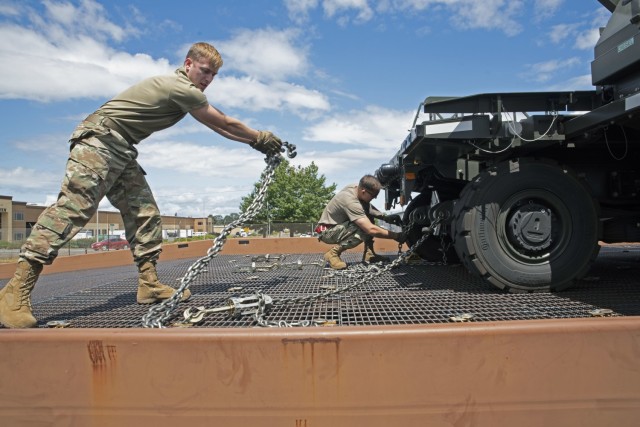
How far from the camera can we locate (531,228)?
8.65ft

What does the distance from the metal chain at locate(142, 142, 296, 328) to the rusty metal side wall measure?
46 cm

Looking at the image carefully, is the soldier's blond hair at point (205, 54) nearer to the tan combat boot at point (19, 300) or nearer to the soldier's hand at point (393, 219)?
the tan combat boot at point (19, 300)

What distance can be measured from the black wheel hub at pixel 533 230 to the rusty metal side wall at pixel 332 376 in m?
1.19

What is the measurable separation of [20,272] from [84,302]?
79cm

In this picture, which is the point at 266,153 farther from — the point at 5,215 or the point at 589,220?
the point at 5,215

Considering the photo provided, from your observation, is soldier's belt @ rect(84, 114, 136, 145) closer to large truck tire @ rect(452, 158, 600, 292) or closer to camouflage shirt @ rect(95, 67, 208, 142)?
camouflage shirt @ rect(95, 67, 208, 142)

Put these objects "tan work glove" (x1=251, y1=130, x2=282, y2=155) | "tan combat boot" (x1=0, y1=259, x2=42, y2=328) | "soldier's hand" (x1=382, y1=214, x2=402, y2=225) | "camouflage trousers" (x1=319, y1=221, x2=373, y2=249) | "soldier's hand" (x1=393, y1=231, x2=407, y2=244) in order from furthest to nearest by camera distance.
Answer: "soldier's hand" (x1=382, y1=214, x2=402, y2=225) → "camouflage trousers" (x1=319, y1=221, x2=373, y2=249) → "soldier's hand" (x1=393, y1=231, x2=407, y2=244) → "tan work glove" (x1=251, y1=130, x2=282, y2=155) → "tan combat boot" (x1=0, y1=259, x2=42, y2=328)

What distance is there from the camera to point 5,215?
4647 centimetres

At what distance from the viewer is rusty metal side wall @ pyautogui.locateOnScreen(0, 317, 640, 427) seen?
56.0 inches

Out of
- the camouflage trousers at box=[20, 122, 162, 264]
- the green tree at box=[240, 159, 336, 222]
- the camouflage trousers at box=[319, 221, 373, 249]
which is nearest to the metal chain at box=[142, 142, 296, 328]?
the camouflage trousers at box=[20, 122, 162, 264]

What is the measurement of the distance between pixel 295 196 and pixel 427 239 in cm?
3806

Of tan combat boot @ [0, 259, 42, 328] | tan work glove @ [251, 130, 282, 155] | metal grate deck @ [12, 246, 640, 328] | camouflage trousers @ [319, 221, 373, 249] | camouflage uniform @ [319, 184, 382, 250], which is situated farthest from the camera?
camouflage trousers @ [319, 221, 373, 249]

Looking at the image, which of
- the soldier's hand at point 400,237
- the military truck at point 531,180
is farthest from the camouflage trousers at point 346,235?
the military truck at point 531,180

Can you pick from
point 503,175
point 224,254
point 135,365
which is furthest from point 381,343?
point 224,254
